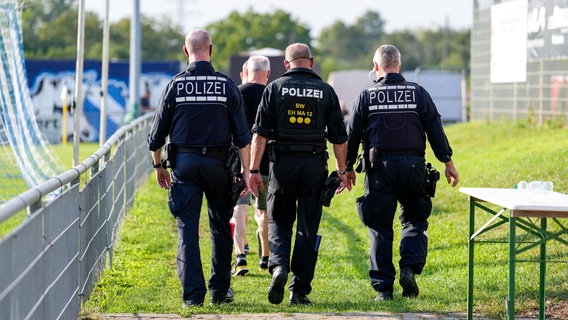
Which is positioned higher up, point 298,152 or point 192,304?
point 298,152

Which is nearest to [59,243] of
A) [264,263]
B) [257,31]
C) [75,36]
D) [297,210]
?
[297,210]

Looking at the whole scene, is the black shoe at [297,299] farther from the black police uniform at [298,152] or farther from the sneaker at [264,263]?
the sneaker at [264,263]

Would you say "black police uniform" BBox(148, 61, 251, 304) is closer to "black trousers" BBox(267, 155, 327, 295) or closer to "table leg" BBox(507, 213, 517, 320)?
"black trousers" BBox(267, 155, 327, 295)

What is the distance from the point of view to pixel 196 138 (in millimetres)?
7898

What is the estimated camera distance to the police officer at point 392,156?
8.38m

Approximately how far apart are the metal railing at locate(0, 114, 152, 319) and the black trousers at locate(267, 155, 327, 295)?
54.0 inches

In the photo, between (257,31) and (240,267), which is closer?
(240,267)

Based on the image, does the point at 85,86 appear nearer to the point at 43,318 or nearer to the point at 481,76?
the point at 481,76

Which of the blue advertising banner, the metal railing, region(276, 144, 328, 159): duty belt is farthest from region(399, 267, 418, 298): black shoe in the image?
the blue advertising banner

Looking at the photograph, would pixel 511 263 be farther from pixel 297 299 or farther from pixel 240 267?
pixel 240 267

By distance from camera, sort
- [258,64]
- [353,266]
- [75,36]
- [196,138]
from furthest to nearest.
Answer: [75,36]
[353,266]
[258,64]
[196,138]

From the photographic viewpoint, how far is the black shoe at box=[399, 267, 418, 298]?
8398 mm

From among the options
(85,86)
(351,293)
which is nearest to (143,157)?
(351,293)

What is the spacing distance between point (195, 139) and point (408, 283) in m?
1.97
